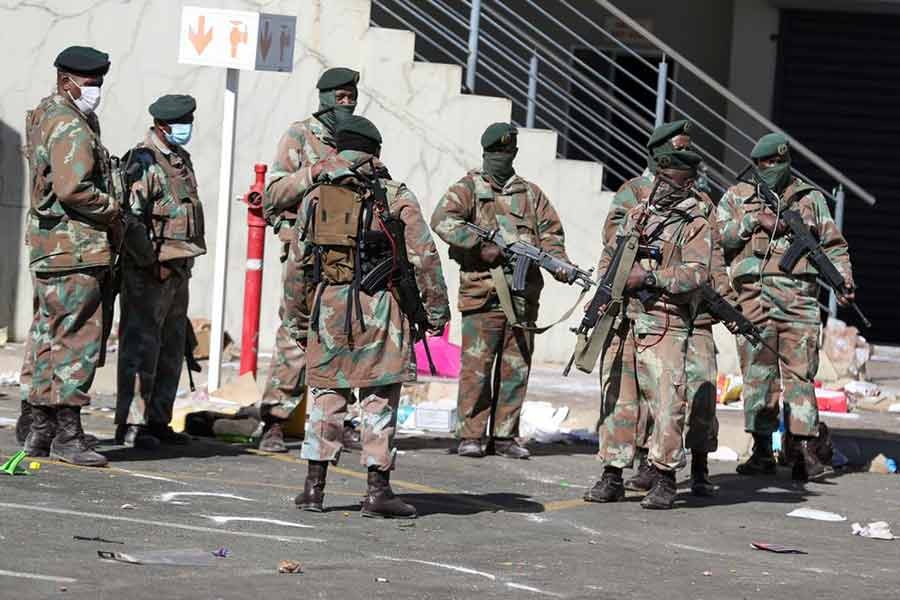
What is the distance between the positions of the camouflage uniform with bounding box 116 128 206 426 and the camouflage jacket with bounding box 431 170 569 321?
5.20ft

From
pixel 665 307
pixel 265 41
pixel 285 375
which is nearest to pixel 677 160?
pixel 665 307

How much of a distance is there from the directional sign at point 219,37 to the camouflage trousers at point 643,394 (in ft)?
13.4

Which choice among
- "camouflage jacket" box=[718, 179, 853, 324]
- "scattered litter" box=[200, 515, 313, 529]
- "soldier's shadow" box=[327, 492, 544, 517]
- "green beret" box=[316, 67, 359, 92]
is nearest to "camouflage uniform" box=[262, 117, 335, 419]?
"green beret" box=[316, 67, 359, 92]

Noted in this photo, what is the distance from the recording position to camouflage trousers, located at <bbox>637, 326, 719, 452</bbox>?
32.8ft

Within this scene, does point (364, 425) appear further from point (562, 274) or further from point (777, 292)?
point (777, 292)

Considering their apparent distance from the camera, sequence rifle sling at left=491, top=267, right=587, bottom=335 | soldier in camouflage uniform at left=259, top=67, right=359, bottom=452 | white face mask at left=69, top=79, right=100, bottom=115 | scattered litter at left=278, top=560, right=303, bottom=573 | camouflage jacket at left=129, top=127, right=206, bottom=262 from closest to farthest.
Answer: scattered litter at left=278, top=560, right=303, bottom=573
white face mask at left=69, top=79, right=100, bottom=115
soldier in camouflage uniform at left=259, top=67, right=359, bottom=452
camouflage jacket at left=129, top=127, right=206, bottom=262
rifle sling at left=491, top=267, right=587, bottom=335

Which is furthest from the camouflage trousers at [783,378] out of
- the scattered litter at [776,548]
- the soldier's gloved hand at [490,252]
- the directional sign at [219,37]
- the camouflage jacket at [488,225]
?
the directional sign at [219,37]

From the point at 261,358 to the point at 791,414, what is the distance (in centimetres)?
566

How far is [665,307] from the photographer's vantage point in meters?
9.37

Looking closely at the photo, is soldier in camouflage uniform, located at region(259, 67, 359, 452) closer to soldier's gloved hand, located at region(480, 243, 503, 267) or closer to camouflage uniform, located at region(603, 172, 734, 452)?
soldier's gloved hand, located at region(480, 243, 503, 267)

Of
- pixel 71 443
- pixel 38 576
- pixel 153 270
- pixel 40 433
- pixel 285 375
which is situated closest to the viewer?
pixel 38 576

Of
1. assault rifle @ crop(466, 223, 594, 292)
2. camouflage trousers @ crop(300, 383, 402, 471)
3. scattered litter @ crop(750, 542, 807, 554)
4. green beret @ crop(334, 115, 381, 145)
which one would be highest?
green beret @ crop(334, 115, 381, 145)

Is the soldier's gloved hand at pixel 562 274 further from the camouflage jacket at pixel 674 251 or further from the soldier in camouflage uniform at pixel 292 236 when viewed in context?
the soldier in camouflage uniform at pixel 292 236

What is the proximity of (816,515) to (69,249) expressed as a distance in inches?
166
